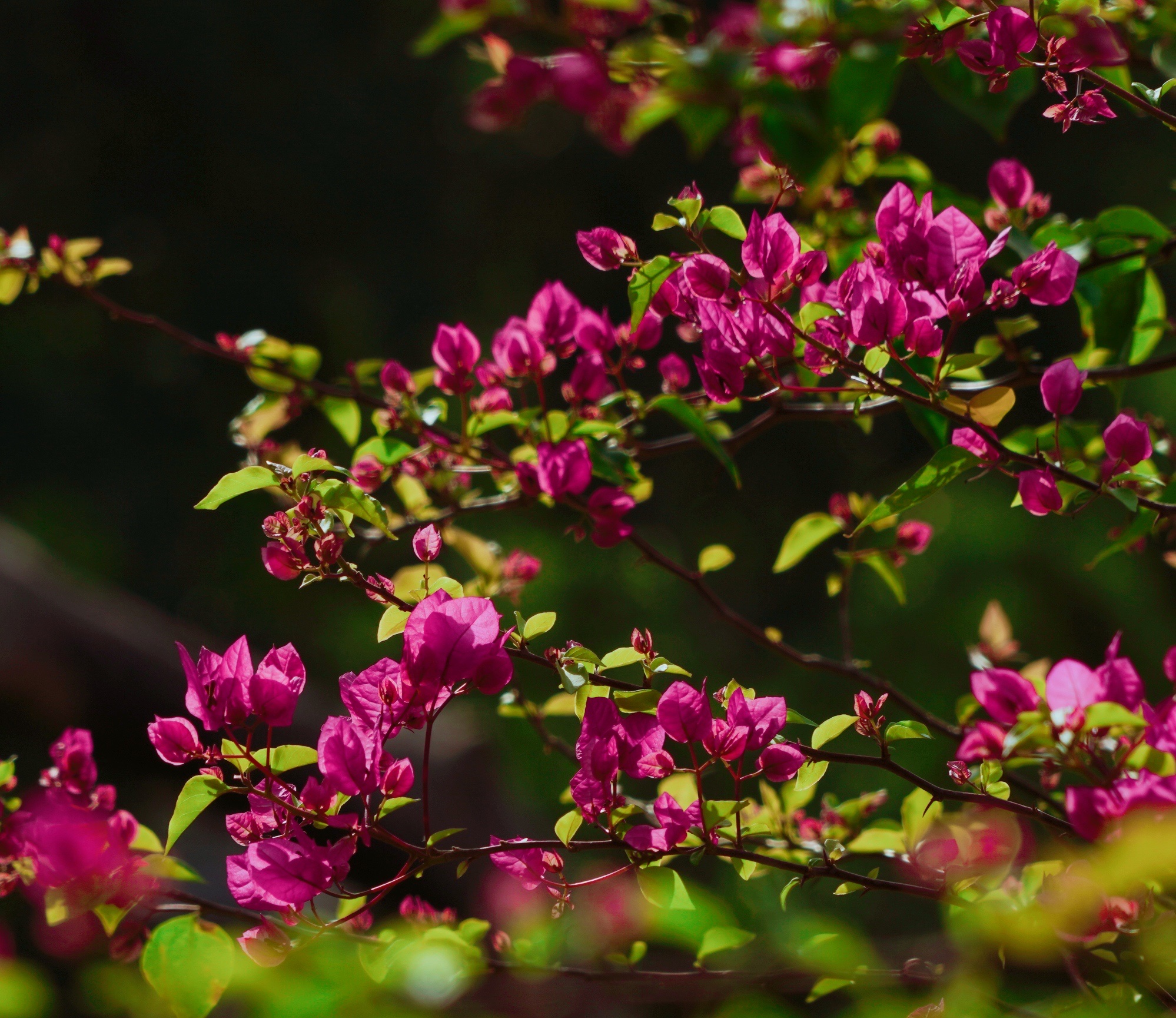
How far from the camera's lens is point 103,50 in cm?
312

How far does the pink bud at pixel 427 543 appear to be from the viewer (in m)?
0.40

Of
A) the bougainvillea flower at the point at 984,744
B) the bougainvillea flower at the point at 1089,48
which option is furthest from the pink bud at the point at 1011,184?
the bougainvillea flower at the point at 984,744

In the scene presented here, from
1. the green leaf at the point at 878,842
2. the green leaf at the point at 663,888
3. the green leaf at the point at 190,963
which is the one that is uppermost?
the green leaf at the point at 663,888

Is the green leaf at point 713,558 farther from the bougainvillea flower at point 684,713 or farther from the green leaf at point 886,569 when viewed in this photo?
the bougainvillea flower at point 684,713

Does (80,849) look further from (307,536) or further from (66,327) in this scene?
(66,327)

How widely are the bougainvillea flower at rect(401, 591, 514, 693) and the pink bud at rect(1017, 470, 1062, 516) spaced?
22cm

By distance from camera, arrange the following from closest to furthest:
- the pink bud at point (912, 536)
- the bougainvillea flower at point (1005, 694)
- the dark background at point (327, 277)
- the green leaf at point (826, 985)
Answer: the bougainvillea flower at point (1005, 694) < the green leaf at point (826, 985) < the pink bud at point (912, 536) < the dark background at point (327, 277)

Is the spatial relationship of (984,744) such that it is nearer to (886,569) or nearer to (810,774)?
(810,774)

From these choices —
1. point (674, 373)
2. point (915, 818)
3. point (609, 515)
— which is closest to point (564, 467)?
point (609, 515)

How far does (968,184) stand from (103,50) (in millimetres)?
2633

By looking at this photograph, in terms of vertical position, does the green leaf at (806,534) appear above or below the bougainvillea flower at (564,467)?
below

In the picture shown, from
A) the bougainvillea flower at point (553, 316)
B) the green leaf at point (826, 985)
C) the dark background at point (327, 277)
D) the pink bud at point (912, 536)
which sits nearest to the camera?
the green leaf at point (826, 985)

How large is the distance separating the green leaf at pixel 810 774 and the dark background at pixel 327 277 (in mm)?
2110

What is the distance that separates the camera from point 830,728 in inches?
15.4
